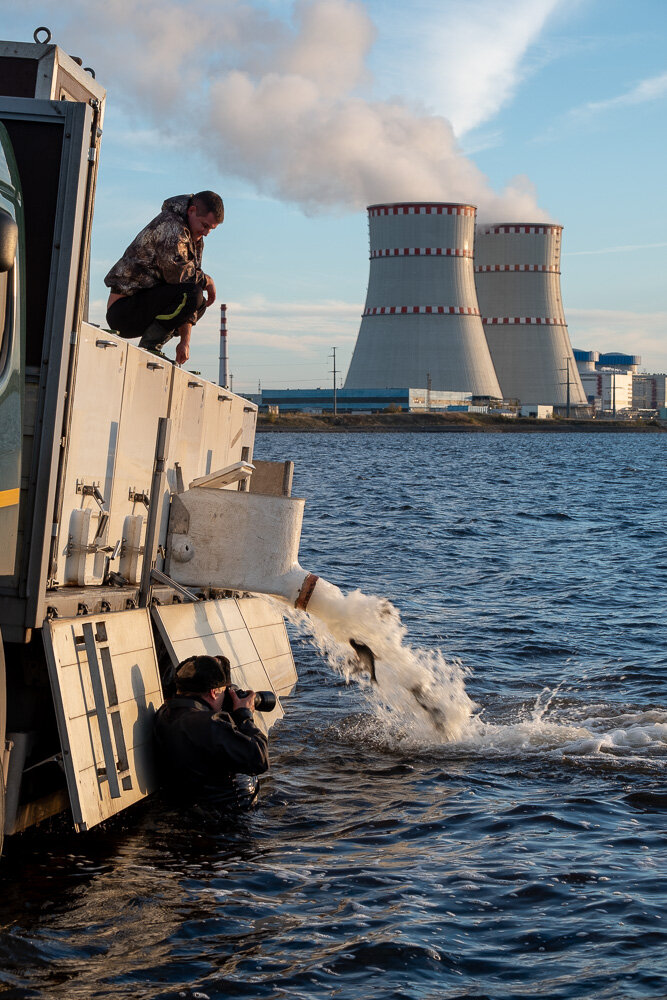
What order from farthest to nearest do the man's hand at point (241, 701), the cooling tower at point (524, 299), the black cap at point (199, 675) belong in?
the cooling tower at point (524, 299), the man's hand at point (241, 701), the black cap at point (199, 675)

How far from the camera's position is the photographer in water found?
5793mm

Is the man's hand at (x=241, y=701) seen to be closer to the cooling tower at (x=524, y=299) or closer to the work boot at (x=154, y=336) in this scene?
the work boot at (x=154, y=336)

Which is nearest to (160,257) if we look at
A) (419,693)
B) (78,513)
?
(78,513)

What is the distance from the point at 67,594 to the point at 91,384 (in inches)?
39.2

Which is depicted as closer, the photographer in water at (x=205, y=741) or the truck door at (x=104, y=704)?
the truck door at (x=104, y=704)

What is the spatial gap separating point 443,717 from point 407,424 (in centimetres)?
9330

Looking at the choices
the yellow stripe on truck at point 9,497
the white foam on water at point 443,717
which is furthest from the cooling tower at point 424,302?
the yellow stripe on truck at point 9,497

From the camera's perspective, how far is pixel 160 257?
722 centimetres

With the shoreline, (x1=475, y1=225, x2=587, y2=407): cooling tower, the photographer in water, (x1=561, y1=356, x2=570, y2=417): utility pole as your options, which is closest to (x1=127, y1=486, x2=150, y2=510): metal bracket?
A: the photographer in water

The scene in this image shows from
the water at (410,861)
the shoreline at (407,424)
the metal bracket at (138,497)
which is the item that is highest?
the shoreline at (407,424)

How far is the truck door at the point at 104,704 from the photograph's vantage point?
16.3 ft

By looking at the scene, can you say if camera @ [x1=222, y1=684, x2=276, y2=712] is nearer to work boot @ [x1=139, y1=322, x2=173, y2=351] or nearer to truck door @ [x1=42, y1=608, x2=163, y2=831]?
truck door @ [x1=42, y1=608, x2=163, y2=831]

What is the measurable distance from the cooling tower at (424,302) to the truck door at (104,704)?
7526 cm

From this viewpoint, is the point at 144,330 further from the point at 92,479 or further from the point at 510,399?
the point at 510,399
